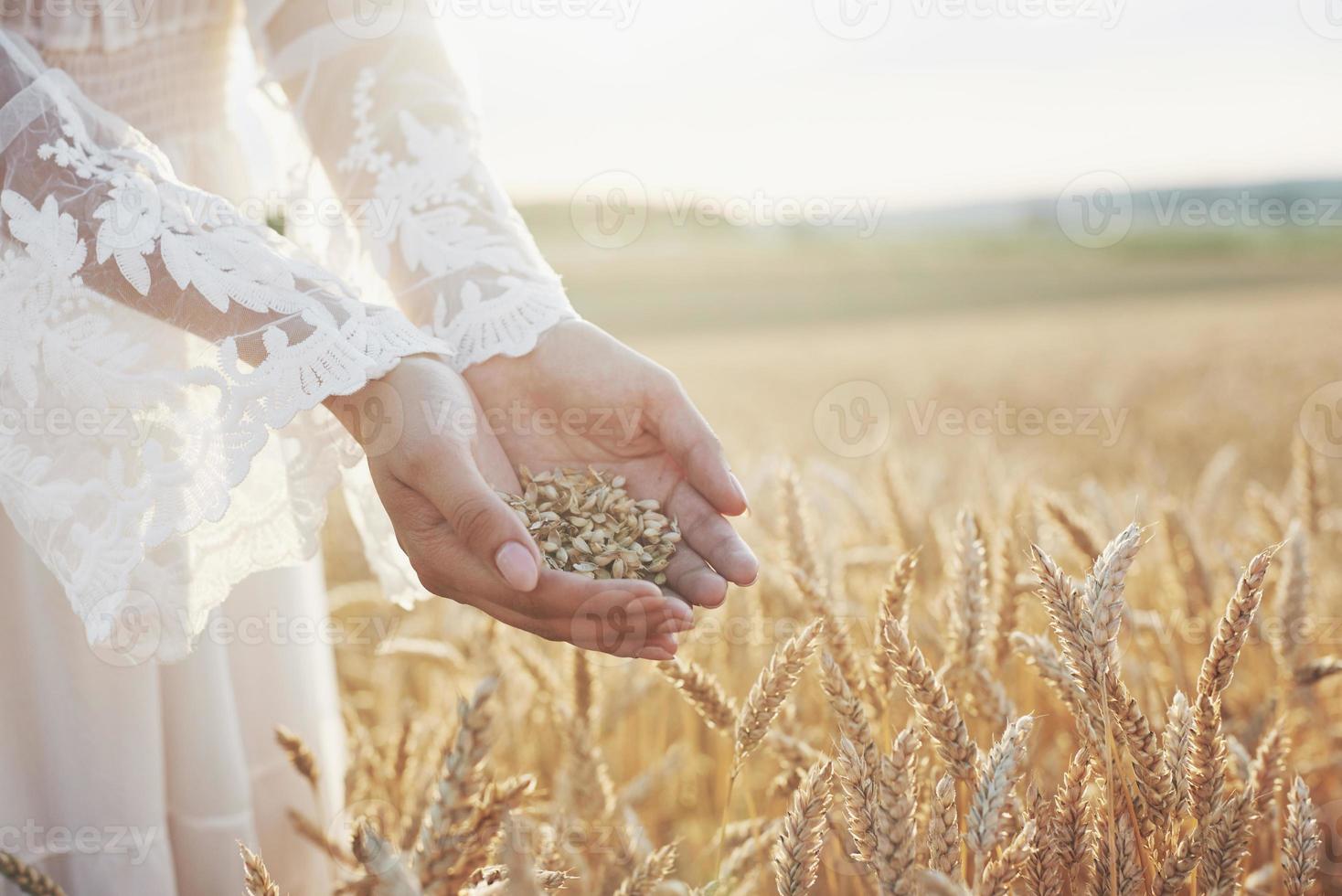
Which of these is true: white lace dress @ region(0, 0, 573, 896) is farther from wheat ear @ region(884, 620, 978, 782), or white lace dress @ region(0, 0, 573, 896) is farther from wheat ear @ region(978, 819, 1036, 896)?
wheat ear @ region(978, 819, 1036, 896)

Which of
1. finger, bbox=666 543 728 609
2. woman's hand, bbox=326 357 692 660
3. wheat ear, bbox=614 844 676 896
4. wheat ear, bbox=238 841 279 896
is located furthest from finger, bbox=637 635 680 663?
wheat ear, bbox=238 841 279 896

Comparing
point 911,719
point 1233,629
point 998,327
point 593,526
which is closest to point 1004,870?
point 1233,629

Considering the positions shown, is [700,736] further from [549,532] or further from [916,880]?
[916,880]

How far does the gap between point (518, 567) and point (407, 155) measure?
771 mm

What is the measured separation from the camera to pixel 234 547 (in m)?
1.15

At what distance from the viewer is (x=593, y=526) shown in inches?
52.6

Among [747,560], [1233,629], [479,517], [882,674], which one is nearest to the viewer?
[1233,629]

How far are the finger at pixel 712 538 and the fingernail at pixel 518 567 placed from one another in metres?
0.34

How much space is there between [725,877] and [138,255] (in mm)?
1003

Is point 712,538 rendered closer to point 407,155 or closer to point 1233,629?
point 1233,629

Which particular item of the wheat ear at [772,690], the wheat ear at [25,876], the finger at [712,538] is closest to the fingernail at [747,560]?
the finger at [712,538]

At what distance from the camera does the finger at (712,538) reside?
1.19 m

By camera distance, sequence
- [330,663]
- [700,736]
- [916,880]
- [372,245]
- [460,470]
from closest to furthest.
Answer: [916,880] < [460,470] < [372,245] < [330,663] < [700,736]

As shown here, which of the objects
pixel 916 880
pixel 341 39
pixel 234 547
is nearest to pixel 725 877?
pixel 916 880
